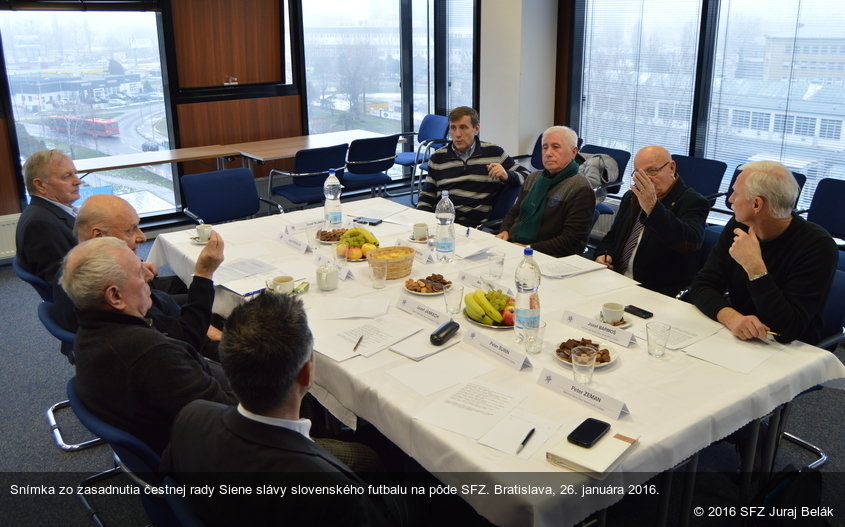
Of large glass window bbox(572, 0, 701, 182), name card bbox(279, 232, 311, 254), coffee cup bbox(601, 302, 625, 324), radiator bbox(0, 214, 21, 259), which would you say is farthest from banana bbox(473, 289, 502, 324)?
radiator bbox(0, 214, 21, 259)

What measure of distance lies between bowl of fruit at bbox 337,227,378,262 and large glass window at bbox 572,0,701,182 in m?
3.56

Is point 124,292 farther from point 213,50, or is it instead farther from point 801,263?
point 213,50

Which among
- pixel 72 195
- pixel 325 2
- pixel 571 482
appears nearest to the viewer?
pixel 571 482

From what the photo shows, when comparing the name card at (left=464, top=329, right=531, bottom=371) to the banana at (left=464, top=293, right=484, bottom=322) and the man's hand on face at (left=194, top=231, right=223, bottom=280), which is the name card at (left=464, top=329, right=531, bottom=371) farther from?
the man's hand on face at (left=194, top=231, right=223, bottom=280)

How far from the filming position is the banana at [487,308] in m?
2.60

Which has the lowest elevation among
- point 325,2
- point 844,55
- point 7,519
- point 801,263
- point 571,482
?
point 7,519

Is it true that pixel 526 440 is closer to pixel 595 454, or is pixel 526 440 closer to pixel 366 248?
pixel 595 454

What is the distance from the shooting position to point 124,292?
7.25 feet

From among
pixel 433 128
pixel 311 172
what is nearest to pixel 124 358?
pixel 311 172

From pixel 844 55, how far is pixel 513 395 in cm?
415

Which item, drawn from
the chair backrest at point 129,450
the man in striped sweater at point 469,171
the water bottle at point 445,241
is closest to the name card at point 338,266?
the water bottle at point 445,241

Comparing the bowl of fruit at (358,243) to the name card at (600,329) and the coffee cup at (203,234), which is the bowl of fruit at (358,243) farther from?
the name card at (600,329)

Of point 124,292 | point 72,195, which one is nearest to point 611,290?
point 124,292

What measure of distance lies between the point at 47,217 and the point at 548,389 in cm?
272
